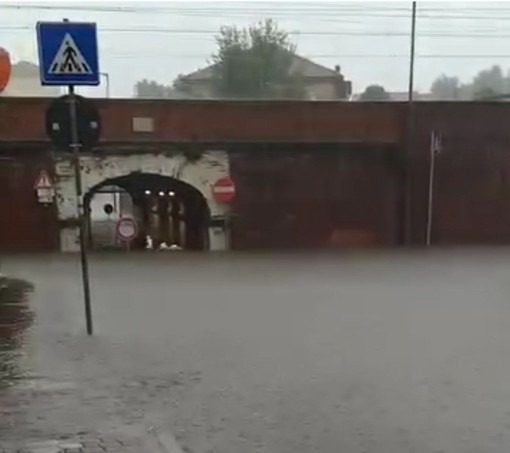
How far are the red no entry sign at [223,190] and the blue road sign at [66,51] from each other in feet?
66.4

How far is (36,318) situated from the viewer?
38.0 ft

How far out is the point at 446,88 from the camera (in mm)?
36750

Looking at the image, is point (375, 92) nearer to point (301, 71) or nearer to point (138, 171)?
point (301, 71)

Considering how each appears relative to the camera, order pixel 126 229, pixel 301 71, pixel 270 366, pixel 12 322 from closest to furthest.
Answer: pixel 270 366
pixel 12 322
pixel 126 229
pixel 301 71

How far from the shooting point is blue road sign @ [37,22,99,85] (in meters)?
9.27

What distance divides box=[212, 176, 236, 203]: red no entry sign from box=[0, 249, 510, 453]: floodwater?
13.4m

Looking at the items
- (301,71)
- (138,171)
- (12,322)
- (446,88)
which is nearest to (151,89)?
(138,171)

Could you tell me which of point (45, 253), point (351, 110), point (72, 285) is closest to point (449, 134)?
point (351, 110)

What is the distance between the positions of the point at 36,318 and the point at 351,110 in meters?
20.7

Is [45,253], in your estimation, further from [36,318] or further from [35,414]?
[35,414]

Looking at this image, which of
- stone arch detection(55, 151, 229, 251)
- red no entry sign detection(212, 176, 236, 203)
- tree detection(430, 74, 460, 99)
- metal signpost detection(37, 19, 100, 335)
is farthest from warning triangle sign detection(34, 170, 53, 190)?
metal signpost detection(37, 19, 100, 335)

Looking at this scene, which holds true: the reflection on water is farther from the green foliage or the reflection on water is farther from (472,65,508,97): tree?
(472,65,508,97): tree

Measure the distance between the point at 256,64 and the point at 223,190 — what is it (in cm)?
928

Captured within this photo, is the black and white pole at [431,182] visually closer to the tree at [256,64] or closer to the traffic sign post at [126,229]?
the tree at [256,64]
